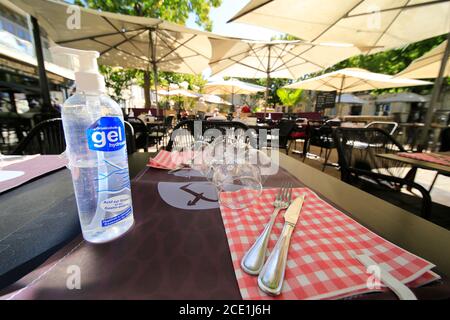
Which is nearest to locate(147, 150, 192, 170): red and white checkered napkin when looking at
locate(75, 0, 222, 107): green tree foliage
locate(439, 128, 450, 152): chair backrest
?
locate(439, 128, 450, 152): chair backrest

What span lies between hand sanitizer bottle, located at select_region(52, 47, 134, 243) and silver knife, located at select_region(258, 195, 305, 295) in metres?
0.35

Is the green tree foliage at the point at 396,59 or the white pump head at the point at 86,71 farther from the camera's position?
the green tree foliage at the point at 396,59

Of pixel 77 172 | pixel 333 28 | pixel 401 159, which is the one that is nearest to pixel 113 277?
pixel 77 172

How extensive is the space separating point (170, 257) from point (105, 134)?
0.30 m

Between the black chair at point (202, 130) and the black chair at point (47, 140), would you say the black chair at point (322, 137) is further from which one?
the black chair at point (47, 140)

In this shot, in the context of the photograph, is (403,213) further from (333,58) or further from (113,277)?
(333,58)

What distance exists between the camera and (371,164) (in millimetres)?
1939

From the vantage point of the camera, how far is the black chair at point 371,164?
1.45 m

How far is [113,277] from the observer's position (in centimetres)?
34

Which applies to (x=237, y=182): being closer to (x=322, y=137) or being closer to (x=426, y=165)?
(x=426, y=165)

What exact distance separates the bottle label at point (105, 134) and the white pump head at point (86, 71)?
9 centimetres

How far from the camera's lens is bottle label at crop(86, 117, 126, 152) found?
0.42 meters

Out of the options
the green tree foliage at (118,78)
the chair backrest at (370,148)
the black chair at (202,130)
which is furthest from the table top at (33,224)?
the green tree foliage at (118,78)

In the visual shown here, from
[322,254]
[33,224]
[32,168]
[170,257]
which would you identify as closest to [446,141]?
[322,254]
